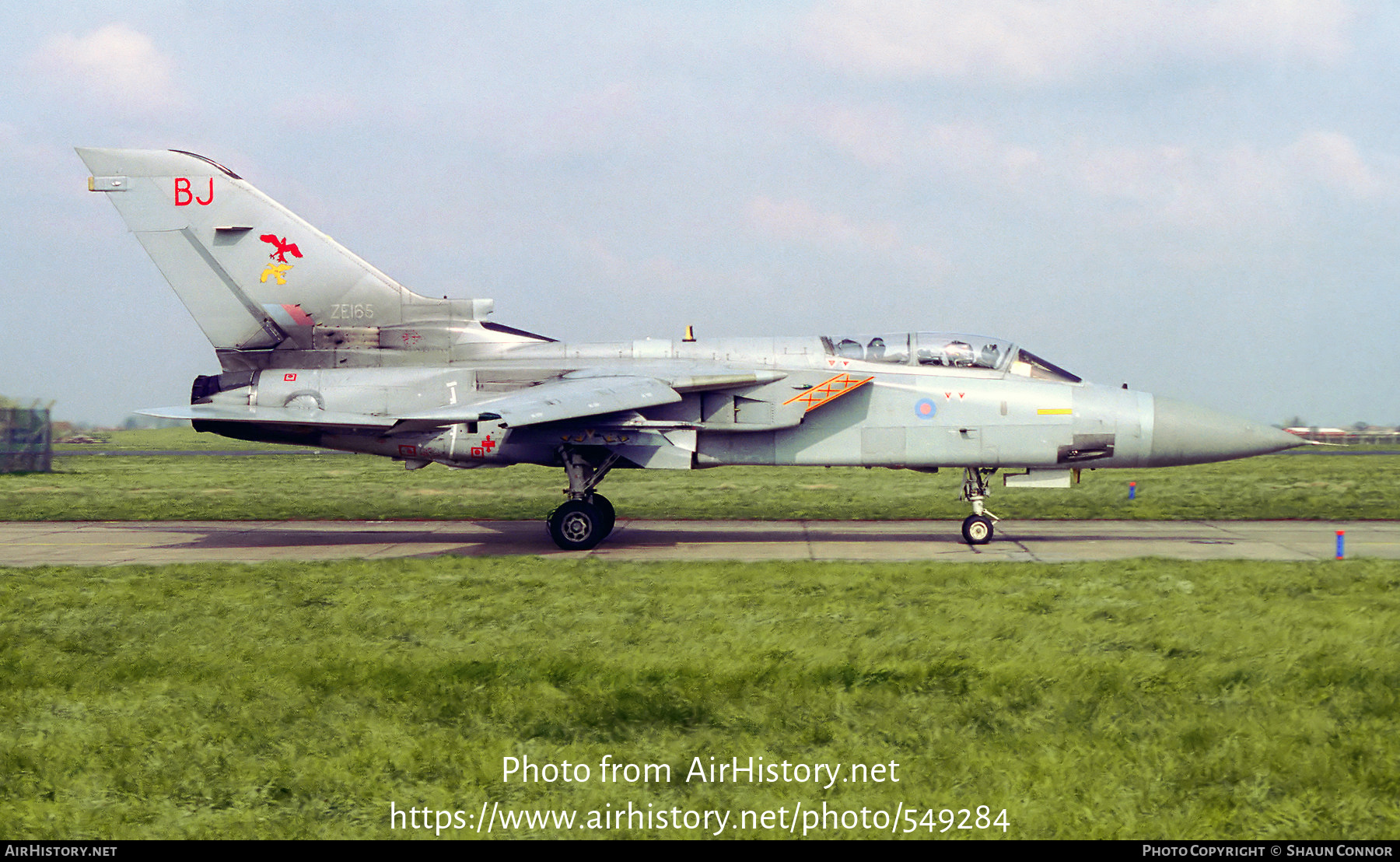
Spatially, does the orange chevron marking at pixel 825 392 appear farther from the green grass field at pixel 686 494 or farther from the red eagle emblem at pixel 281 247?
the red eagle emblem at pixel 281 247

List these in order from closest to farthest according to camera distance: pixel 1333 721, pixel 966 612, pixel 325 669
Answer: pixel 1333 721, pixel 325 669, pixel 966 612

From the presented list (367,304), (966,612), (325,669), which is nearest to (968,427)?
(966,612)

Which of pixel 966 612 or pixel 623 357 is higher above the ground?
pixel 623 357

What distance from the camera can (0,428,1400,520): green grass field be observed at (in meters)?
20.9

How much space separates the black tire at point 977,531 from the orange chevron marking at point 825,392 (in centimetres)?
270

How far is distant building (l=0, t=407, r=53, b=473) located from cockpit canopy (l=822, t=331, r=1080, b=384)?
92.3 ft

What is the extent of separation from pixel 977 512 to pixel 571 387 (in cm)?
650

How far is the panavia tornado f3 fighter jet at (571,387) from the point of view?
621 inches

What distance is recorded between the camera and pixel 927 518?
788 inches

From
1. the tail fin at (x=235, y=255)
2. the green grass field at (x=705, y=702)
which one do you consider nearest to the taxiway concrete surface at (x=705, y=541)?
the tail fin at (x=235, y=255)

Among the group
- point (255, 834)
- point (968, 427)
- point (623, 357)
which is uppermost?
point (623, 357)
